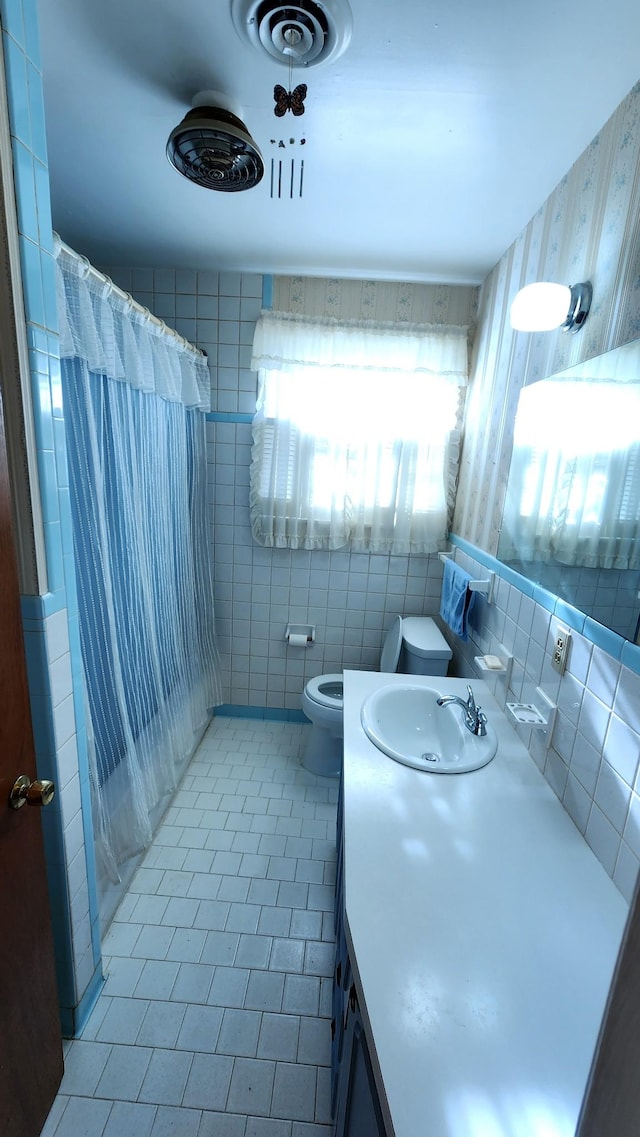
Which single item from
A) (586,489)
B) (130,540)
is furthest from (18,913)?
(586,489)

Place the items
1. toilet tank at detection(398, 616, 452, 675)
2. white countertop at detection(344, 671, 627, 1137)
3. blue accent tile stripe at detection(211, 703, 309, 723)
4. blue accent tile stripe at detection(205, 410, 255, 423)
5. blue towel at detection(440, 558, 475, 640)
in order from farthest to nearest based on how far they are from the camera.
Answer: blue accent tile stripe at detection(211, 703, 309, 723) < blue accent tile stripe at detection(205, 410, 255, 423) < toilet tank at detection(398, 616, 452, 675) < blue towel at detection(440, 558, 475, 640) < white countertop at detection(344, 671, 627, 1137)

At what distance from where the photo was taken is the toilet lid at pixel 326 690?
2134mm

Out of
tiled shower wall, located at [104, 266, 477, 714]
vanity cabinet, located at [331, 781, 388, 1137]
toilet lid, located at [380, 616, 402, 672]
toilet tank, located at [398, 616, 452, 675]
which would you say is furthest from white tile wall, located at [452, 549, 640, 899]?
tiled shower wall, located at [104, 266, 477, 714]

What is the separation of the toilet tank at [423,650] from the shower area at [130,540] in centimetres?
108

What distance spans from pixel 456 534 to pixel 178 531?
1.34 m

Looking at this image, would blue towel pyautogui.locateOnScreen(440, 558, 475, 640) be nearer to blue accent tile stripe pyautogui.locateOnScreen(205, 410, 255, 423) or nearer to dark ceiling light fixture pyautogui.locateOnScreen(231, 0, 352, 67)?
blue accent tile stripe pyautogui.locateOnScreen(205, 410, 255, 423)

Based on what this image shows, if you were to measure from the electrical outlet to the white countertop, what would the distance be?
297 mm

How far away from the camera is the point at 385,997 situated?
65 cm

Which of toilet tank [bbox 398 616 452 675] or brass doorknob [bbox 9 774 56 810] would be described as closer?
brass doorknob [bbox 9 774 56 810]

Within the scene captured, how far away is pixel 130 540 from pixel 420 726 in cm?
120

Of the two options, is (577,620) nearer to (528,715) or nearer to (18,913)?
(528,715)

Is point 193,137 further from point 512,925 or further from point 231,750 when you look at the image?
point 231,750

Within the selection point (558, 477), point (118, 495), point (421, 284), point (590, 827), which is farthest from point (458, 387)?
point (590, 827)

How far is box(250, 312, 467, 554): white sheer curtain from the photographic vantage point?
7.19ft
